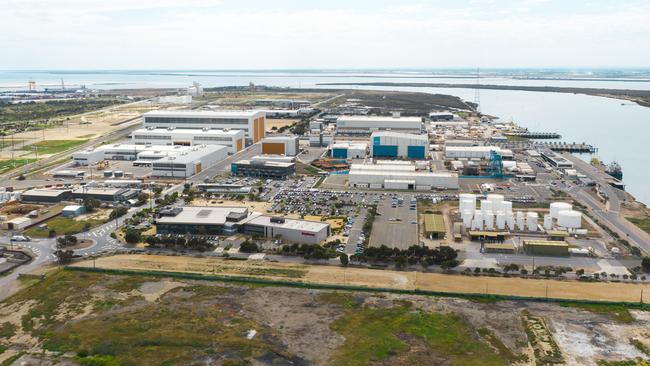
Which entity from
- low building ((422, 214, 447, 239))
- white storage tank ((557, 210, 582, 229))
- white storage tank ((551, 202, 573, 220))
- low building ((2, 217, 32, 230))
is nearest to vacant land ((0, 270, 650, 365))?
low building ((422, 214, 447, 239))

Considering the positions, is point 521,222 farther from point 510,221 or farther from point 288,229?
point 288,229

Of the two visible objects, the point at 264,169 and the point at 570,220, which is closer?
the point at 570,220

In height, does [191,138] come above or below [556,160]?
above

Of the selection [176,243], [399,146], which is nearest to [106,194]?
[176,243]

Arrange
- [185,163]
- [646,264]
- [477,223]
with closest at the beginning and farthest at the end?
[646,264] < [477,223] < [185,163]

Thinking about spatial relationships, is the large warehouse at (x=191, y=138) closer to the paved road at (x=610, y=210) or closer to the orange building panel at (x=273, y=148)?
the orange building panel at (x=273, y=148)

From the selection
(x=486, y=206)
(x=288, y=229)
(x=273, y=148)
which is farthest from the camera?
(x=273, y=148)
